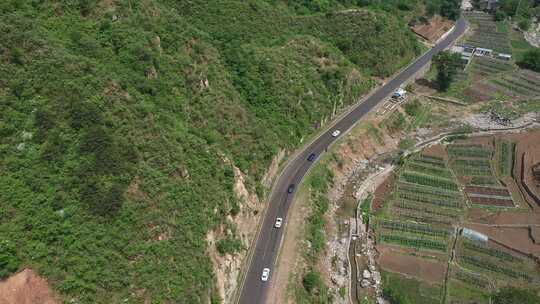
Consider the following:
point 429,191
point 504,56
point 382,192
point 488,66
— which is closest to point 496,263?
point 429,191

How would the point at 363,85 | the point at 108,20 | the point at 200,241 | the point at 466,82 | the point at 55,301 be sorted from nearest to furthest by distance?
the point at 55,301, the point at 200,241, the point at 108,20, the point at 363,85, the point at 466,82

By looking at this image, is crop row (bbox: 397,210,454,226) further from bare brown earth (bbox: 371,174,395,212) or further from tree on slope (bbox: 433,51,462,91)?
tree on slope (bbox: 433,51,462,91)

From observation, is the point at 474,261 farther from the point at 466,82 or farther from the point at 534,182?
the point at 466,82

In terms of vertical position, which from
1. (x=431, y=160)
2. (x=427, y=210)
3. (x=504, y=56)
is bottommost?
(x=427, y=210)

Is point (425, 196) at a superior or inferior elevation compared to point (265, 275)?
superior

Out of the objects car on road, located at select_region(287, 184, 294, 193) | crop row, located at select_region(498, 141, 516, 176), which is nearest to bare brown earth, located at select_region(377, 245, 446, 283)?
car on road, located at select_region(287, 184, 294, 193)

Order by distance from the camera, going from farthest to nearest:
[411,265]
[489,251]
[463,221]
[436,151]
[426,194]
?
[436,151], [426,194], [463,221], [489,251], [411,265]

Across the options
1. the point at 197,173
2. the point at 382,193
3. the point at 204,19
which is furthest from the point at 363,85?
the point at 197,173

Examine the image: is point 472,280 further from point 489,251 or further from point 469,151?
point 469,151
